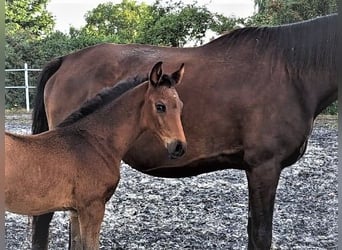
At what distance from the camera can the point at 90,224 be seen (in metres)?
1.90

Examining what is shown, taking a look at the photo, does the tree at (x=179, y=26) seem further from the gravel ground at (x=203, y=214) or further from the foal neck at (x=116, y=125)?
the foal neck at (x=116, y=125)

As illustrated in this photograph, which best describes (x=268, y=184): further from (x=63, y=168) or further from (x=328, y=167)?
(x=328, y=167)

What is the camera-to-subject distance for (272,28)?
8.73ft

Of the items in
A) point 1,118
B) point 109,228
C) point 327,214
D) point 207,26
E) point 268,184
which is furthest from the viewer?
point 207,26

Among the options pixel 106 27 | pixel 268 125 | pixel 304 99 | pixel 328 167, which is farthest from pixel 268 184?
pixel 328 167

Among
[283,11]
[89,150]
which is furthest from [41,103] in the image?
[283,11]

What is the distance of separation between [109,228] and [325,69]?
7.14 ft

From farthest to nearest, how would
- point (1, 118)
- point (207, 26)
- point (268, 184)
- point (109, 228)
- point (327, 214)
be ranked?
point (207, 26) → point (327, 214) → point (109, 228) → point (268, 184) → point (1, 118)

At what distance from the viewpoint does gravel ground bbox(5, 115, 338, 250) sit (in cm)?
346

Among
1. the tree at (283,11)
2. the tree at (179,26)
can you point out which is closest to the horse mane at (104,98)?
the tree at (179,26)

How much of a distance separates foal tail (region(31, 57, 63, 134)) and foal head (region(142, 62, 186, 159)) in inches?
43.7

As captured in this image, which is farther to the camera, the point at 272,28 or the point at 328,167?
the point at 328,167

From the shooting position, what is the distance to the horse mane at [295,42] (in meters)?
2.49

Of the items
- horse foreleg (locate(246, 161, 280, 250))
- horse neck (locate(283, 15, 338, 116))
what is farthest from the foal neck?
horse neck (locate(283, 15, 338, 116))
